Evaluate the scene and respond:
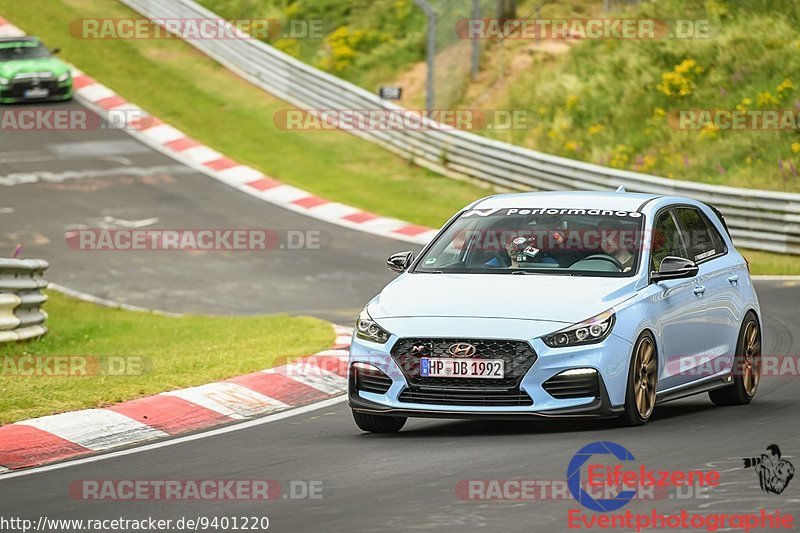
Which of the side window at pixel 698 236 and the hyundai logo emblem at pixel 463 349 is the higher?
the side window at pixel 698 236

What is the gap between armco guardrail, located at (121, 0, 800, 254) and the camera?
23.5 m

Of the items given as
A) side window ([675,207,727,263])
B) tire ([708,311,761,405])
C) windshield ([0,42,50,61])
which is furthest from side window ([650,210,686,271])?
windshield ([0,42,50,61])

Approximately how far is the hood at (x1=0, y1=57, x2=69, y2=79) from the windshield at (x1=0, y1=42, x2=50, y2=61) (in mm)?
126

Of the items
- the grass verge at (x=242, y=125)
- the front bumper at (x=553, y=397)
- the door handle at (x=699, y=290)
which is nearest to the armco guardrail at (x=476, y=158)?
the grass verge at (x=242, y=125)

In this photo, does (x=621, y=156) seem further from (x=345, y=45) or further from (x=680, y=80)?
(x=345, y=45)

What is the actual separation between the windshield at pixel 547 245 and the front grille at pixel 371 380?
1083 mm

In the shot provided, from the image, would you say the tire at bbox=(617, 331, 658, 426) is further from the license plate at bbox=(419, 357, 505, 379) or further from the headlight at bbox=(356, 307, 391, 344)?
the headlight at bbox=(356, 307, 391, 344)

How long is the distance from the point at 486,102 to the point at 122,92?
8.71m

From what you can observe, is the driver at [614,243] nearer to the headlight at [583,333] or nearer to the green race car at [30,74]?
the headlight at [583,333]

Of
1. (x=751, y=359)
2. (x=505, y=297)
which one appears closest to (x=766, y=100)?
(x=751, y=359)

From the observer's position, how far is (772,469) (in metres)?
8.18

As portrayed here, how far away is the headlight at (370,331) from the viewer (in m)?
9.76

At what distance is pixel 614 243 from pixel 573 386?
1501mm

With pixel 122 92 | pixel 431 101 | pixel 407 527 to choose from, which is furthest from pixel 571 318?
pixel 122 92
